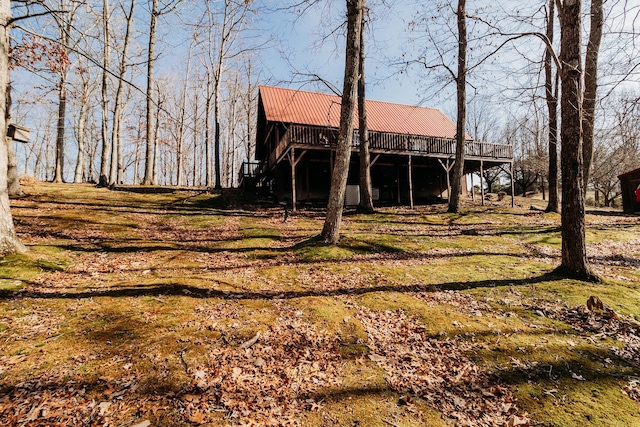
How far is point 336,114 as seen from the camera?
20.7m

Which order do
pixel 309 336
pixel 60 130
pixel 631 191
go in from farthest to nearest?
→ pixel 60 130 < pixel 631 191 < pixel 309 336

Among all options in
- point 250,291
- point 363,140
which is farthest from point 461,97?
point 250,291

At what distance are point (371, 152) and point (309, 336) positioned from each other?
14.3 meters

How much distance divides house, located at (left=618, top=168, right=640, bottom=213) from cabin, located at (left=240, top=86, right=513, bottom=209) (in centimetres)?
608

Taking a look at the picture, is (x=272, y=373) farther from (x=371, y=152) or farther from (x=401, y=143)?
(x=401, y=143)

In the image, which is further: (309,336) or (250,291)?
(250,291)

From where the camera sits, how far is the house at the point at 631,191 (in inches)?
669

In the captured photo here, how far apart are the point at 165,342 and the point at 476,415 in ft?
11.8

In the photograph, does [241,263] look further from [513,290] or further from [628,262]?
[628,262]

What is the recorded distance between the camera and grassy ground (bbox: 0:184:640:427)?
286cm

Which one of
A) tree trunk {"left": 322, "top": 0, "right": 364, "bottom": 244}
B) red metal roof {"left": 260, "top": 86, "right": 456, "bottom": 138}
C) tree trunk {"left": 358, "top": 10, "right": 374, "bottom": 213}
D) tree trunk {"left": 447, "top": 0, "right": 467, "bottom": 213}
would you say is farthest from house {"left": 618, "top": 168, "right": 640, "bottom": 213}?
tree trunk {"left": 322, "top": 0, "right": 364, "bottom": 244}

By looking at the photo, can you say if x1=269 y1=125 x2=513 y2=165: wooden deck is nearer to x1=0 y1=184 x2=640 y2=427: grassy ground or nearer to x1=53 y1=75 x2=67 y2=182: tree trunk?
x1=0 y1=184 x2=640 y2=427: grassy ground

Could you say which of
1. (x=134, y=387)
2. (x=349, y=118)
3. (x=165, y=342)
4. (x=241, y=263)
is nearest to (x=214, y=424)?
(x=134, y=387)

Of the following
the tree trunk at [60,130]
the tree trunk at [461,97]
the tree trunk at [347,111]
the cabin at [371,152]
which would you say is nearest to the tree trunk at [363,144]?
the cabin at [371,152]
